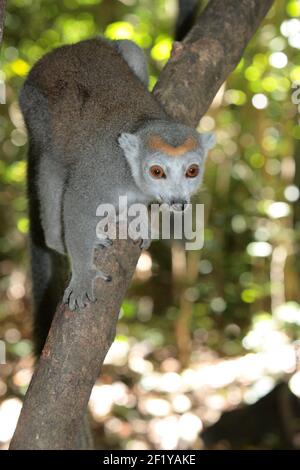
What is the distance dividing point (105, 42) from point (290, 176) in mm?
3106

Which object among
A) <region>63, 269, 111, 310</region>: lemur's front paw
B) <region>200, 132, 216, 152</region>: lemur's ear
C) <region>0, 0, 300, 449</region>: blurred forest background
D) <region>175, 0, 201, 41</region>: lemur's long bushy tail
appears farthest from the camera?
<region>0, 0, 300, 449</region>: blurred forest background

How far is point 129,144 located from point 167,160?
13.7 inches

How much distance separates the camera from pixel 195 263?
769 centimetres

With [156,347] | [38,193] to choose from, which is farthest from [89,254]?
[156,347]

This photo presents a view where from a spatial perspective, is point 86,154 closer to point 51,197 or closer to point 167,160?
point 51,197

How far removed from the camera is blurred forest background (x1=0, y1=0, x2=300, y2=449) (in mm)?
6430

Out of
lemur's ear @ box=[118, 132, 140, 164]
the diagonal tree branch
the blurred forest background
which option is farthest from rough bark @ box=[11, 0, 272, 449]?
the blurred forest background

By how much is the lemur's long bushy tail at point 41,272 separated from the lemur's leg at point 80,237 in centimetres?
52

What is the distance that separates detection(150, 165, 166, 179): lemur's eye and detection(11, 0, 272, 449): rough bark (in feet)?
1.62

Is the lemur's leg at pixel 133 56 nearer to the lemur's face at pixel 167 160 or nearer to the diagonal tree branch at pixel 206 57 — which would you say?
the diagonal tree branch at pixel 206 57

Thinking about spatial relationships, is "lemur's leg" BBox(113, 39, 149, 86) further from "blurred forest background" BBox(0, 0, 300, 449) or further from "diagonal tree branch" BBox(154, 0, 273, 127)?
"blurred forest background" BBox(0, 0, 300, 449)

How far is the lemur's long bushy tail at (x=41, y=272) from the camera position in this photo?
14.5 feet
